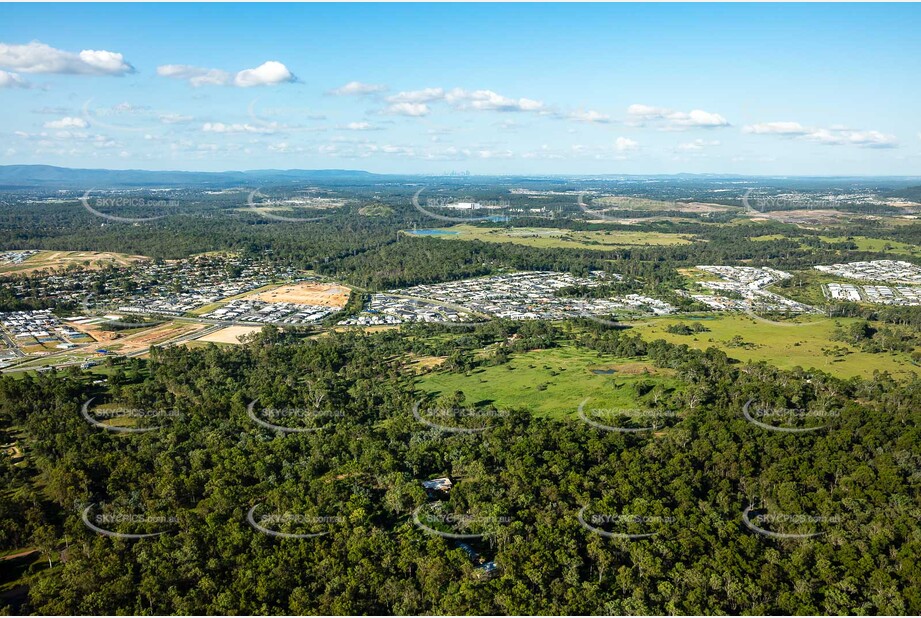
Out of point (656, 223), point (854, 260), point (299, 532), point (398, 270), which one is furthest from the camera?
point (656, 223)

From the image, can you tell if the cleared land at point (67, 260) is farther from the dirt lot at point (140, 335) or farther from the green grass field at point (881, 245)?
the green grass field at point (881, 245)

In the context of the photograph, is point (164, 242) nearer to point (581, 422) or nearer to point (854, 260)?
point (581, 422)

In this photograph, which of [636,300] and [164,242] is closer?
[636,300]

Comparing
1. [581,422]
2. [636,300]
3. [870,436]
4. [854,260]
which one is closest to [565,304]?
A: [636,300]
